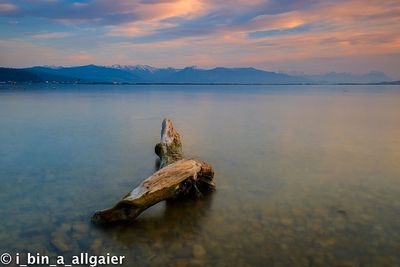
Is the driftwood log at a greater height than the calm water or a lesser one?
greater

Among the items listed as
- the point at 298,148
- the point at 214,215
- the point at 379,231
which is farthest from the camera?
the point at 298,148

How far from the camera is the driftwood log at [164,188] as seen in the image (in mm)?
9070

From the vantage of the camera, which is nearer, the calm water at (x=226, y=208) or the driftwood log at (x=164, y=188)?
the calm water at (x=226, y=208)

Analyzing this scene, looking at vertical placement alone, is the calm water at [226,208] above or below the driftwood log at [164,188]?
below

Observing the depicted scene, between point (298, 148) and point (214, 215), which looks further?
point (298, 148)

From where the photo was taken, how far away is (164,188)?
32.6 ft

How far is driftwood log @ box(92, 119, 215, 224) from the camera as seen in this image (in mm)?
9070

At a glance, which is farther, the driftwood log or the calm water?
the driftwood log

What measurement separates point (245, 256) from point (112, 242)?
10.4 ft

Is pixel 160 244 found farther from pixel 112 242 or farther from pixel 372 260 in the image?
pixel 372 260

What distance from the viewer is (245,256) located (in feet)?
24.8

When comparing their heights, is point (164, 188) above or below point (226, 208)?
above

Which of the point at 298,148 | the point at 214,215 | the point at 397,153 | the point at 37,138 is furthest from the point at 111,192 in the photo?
the point at 397,153

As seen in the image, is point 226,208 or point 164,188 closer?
point 164,188
